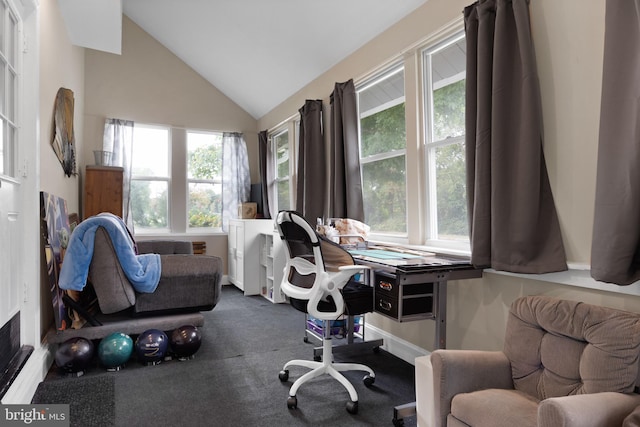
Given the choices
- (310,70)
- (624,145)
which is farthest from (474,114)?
(310,70)

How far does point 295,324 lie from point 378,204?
146 cm

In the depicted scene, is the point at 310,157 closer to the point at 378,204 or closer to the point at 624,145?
the point at 378,204

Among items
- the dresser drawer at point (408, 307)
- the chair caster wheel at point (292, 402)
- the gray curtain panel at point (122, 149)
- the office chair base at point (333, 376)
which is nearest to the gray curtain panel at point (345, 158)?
the dresser drawer at point (408, 307)

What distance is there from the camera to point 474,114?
7.61ft

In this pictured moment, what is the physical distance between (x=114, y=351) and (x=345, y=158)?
2410 millimetres

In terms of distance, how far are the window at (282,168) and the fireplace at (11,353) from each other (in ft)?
11.8

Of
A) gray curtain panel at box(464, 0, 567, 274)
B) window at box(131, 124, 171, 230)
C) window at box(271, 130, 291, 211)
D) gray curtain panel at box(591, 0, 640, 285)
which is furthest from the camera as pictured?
window at box(131, 124, 171, 230)

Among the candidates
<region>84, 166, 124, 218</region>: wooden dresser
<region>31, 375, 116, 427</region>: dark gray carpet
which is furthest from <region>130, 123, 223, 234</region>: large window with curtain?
<region>31, 375, 116, 427</region>: dark gray carpet

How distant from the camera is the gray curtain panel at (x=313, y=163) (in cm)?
429

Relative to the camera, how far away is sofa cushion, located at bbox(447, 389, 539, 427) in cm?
137

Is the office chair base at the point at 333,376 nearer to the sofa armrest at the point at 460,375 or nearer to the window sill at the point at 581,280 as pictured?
the sofa armrest at the point at 460,375

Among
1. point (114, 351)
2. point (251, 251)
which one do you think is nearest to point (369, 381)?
point (114, 351)

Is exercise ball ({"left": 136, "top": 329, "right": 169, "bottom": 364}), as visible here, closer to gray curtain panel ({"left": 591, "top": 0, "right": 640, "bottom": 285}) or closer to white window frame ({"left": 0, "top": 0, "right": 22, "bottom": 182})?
white window frame ({"left": 0, "top": 0, "right": 22, "bottom": 182})

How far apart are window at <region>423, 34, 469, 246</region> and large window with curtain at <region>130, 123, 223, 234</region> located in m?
4.08
